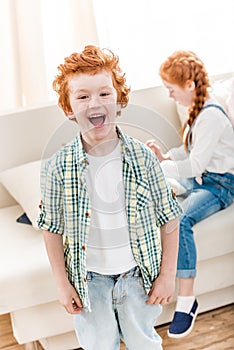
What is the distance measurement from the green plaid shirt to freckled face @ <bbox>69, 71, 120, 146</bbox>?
58mm

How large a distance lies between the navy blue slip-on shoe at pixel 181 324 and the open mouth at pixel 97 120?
2.92 ft

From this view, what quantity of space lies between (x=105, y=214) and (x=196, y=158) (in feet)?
2.37

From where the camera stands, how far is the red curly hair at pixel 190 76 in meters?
2.37

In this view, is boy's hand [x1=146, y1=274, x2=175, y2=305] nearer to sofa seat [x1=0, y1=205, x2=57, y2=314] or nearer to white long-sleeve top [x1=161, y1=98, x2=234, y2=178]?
sofa seat [x1=0, y1=205, x2=57, y2=314]

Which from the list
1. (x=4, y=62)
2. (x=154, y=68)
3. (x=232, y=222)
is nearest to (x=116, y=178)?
(x=232, y=222)

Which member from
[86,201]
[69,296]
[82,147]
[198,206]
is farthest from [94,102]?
[198,206]

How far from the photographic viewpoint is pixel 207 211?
2297 mm

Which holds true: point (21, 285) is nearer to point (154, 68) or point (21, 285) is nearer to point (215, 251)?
point (215, 251)

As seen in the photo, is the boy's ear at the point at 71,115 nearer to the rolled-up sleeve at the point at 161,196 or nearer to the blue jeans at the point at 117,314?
the rolled-up sleeve at the point at 161,196

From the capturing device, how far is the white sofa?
81.8 inches

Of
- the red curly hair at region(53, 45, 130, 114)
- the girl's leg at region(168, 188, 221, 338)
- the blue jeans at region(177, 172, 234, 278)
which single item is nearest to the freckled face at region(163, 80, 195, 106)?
the blue jeans at region(177, 172, 234, 278)

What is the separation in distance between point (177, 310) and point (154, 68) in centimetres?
139

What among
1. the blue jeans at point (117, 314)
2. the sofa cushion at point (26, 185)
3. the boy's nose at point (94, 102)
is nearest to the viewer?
the boy's nose at point (94, 102)

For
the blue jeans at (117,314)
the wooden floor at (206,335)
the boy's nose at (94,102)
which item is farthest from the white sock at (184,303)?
the boy's nose at (94,102)
